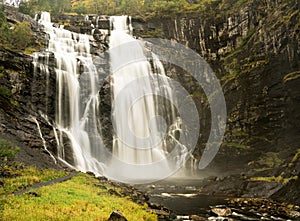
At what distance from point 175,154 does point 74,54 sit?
23.3m

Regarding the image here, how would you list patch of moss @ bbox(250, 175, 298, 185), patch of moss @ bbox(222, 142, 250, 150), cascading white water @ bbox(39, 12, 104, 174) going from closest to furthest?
patch of moss @ bbox(250, 175, 298, 185) < cascading white water @ bbox(39, 12, 104, 174) < patch of moss @ bbox(222, 142, 250, 150)

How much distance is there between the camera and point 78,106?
42.6 meters

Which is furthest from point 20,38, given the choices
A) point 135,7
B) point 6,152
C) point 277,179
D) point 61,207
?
point 277,179

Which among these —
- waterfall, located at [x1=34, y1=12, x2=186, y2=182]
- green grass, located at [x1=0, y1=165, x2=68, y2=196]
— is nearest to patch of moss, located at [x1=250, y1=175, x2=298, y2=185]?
waterfall, located at [x1=34, y1=12, x2=186, y2=182]

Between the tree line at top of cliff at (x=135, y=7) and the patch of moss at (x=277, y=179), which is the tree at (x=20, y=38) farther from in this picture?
the patch of moss at (x=277, y=179)

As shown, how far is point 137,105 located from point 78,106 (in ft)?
31.7

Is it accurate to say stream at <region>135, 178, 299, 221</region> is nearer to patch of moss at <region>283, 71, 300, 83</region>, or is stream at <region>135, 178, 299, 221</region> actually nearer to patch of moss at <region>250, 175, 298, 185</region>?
patch of moss at <region>250, 175, 298, 185</region>

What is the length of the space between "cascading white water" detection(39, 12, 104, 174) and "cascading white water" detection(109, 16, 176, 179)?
3.21m

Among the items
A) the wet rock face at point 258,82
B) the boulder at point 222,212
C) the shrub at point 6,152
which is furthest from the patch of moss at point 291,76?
the shrub at point 6,152

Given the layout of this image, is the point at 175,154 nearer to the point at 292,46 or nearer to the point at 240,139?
the point at 240,139

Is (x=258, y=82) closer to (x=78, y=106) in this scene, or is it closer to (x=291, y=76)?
(x=291, y=76)

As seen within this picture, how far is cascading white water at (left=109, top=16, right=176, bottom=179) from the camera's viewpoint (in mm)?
42531

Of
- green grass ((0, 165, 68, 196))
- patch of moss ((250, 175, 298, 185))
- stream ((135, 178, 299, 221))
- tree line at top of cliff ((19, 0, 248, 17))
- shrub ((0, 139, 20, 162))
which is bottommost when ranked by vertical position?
stream ((135, 178, 299, 221))

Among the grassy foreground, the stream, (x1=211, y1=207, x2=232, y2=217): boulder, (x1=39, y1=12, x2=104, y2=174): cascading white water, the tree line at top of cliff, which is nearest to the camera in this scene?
the grassy foreground
